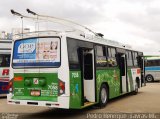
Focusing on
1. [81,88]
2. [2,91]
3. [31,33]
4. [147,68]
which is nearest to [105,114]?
[81,88]

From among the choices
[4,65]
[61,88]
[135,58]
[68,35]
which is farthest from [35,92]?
[135,58]

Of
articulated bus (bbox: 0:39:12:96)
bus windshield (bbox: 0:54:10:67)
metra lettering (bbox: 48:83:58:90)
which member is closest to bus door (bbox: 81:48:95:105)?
metra lettering (bbox: 48:83:58:90)

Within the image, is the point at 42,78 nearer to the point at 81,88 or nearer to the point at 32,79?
the point at 32,79

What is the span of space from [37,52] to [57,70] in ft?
3.57

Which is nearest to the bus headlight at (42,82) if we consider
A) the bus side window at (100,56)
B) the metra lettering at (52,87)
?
the metra lettering at (52,87)

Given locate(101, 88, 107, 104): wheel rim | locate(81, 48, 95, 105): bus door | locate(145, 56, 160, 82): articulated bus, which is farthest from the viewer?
locate(145, 56, 160, 82): articulated bus

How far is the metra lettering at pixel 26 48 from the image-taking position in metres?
11.9

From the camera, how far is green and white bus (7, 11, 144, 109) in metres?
11.1

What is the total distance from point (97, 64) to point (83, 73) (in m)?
1.57

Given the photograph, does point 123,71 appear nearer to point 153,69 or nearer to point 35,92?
point 35,92

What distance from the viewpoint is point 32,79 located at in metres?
11.6

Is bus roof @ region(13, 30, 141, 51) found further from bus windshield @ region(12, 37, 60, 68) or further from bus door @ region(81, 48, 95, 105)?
bus door @ region(81, 48, 95, 105)

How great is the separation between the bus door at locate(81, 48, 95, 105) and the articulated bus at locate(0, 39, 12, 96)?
680cm

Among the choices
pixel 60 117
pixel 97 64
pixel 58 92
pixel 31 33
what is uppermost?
pixel 31 33
